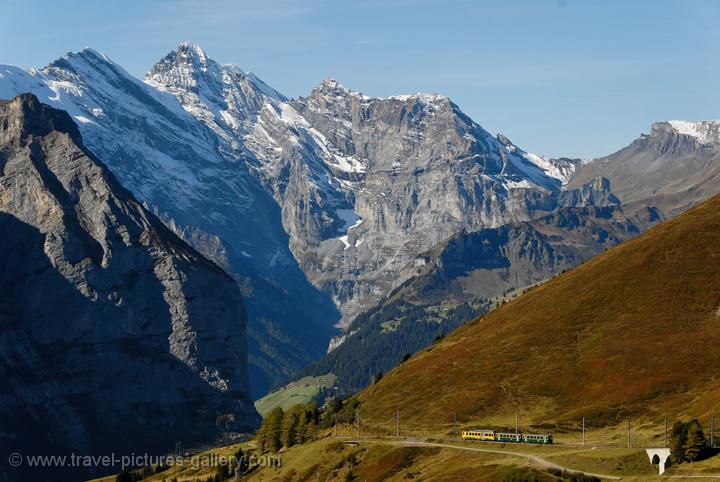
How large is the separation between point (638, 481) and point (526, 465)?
22.6 meters

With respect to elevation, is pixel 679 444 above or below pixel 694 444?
above

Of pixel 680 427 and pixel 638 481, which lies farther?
pixel 680 427

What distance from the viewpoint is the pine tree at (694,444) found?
186m

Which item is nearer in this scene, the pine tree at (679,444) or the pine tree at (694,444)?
the pine tree at (679,444)

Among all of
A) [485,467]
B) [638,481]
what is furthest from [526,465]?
[638,481]

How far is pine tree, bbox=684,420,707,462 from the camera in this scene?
185625mm

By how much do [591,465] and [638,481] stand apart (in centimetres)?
1622

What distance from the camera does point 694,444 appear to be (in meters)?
186

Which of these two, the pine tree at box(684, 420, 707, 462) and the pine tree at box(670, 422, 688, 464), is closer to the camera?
the pine tree at box(670, 422, 688, 464)

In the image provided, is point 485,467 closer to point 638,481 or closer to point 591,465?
point 591,465

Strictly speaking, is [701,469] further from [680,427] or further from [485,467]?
[485,467]

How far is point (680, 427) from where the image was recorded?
193 meters

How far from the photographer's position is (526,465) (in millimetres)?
194500

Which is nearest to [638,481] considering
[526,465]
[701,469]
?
[701,469]
